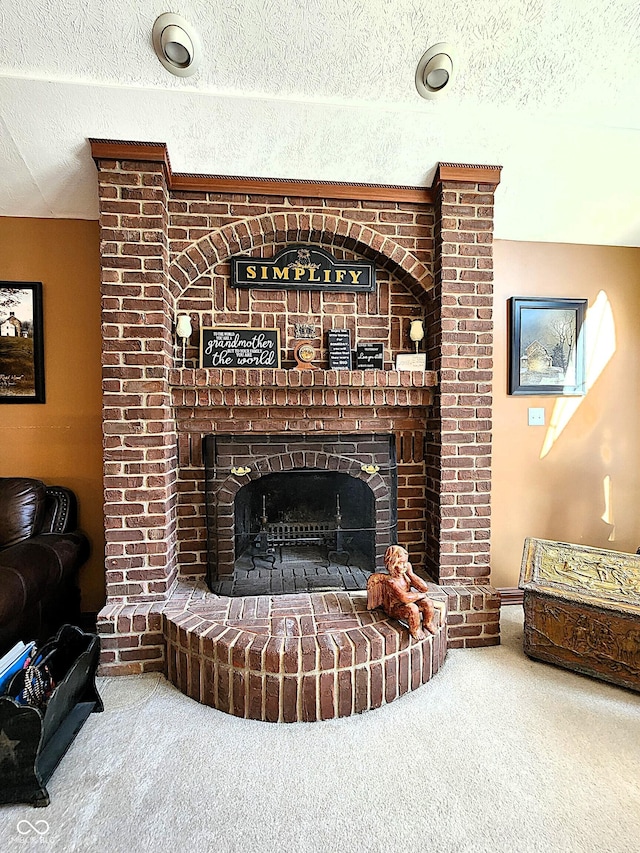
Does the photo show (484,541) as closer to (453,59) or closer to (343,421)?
(343,421)

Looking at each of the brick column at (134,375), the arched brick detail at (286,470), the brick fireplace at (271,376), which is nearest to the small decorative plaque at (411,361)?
the brick fireplace at (271,376)

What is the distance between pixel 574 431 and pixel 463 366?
3.94 ft

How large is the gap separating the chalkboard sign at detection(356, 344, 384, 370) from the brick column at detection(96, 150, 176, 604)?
106cm

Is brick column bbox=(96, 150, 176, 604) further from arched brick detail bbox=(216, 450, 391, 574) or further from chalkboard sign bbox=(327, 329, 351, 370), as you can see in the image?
chalkboard sign bbox=(327, 329, 351, 370)

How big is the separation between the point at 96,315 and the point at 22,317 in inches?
16.9

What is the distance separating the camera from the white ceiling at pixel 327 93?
65.6 inches

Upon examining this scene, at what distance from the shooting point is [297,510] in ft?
8.20

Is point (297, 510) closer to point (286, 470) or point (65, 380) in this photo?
point (286, 470)

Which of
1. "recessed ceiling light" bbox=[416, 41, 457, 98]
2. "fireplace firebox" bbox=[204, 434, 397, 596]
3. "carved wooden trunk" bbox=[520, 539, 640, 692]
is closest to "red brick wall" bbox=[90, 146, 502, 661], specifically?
"fireplace firebox" bbox=[204, 434, 397, 596]

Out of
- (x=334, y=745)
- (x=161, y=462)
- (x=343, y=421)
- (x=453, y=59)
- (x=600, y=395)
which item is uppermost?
(x=453, y=59)

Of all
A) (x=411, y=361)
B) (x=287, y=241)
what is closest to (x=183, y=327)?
(x=287, y=241)

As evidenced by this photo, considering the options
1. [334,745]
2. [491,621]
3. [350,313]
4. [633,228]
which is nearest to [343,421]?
[350,313]

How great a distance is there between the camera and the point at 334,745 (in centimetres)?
164

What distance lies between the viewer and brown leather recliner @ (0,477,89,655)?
183cm
